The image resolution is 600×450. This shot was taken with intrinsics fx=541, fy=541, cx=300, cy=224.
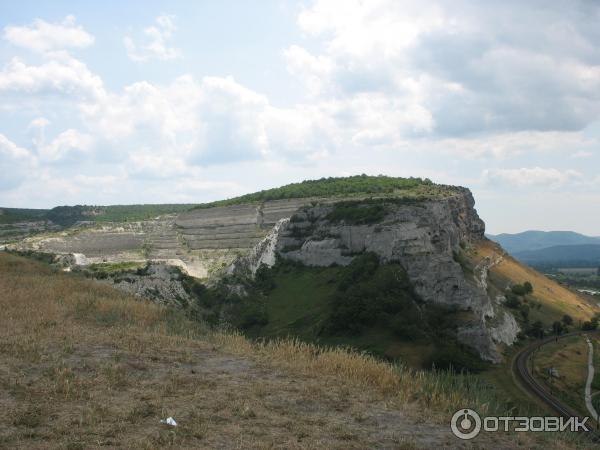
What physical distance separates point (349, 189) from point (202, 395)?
354 feet

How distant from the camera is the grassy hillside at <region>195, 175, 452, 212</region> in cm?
11046

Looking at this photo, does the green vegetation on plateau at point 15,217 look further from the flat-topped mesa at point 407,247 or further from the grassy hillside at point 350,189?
the flat-topped mesa at point 407,247

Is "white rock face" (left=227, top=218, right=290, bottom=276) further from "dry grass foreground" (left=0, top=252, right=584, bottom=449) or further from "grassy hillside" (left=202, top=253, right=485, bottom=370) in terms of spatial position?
"dry grass foreground" (left=0, top=252, right=584, bottom=449)

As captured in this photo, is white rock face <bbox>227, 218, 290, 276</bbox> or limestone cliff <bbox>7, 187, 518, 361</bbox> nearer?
limestone cliff <bbox>7, 187, 518, 361</bbox>

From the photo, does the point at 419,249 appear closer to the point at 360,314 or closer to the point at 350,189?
the point at 360,314

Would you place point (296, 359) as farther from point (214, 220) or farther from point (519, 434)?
point (214, 220)

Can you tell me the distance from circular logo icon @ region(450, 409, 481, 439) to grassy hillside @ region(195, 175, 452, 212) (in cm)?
9524

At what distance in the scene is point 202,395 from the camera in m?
8.58

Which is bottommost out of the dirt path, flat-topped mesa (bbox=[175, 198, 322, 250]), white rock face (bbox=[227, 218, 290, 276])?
the dirt path

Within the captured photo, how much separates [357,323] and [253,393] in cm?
4203

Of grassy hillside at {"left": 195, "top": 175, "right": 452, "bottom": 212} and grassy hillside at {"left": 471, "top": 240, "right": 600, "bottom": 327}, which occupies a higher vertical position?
grassy hillside at {"left": 195, "top": 175, "right": 452, "bottom": 212}

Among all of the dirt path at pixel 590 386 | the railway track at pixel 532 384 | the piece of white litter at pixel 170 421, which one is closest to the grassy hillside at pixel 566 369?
the dirt path at pixel 590 386

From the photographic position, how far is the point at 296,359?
11375mm

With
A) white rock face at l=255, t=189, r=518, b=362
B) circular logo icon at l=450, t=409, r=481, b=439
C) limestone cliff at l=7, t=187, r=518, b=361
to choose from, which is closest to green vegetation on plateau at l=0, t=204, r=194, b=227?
limestone cliff at l=7, t=187, r=518, b=361
